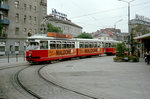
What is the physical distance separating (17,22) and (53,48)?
86.0 ft

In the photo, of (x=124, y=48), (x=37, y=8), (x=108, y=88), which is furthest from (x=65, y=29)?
(x=108, y=88)

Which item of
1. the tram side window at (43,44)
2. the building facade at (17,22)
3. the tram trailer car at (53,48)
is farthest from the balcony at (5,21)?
the tram side window at (43,44)

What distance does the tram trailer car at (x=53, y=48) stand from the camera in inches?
690

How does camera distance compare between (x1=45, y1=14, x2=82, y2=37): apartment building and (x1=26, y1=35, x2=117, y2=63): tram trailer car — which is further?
(x1=45, y1=14, x2=82, y2=37): apartment building

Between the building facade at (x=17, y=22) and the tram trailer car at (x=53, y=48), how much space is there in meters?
18.8

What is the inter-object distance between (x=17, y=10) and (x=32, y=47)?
27762 mm

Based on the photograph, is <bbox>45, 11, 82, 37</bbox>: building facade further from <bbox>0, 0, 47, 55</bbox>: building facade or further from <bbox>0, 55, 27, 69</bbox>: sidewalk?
<bbox>0, 55, 27, 69</bbox>: sidewalk

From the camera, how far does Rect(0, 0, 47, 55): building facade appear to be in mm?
38594

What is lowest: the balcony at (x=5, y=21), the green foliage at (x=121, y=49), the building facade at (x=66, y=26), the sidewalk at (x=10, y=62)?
the sidewalk at (x=10, y=62)

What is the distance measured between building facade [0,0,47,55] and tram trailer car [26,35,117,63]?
61.7 ft

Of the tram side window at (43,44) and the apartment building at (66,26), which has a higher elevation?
the apartment building at (66,26)

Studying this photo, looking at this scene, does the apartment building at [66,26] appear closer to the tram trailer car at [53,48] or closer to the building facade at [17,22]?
the building facade at [17,22]

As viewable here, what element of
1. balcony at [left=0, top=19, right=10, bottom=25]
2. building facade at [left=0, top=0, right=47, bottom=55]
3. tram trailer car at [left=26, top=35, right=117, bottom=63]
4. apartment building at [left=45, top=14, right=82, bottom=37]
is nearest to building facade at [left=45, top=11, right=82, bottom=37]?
apartment building at [left=45, top=14, right=82, bottom=37]

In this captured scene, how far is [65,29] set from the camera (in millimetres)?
76438
